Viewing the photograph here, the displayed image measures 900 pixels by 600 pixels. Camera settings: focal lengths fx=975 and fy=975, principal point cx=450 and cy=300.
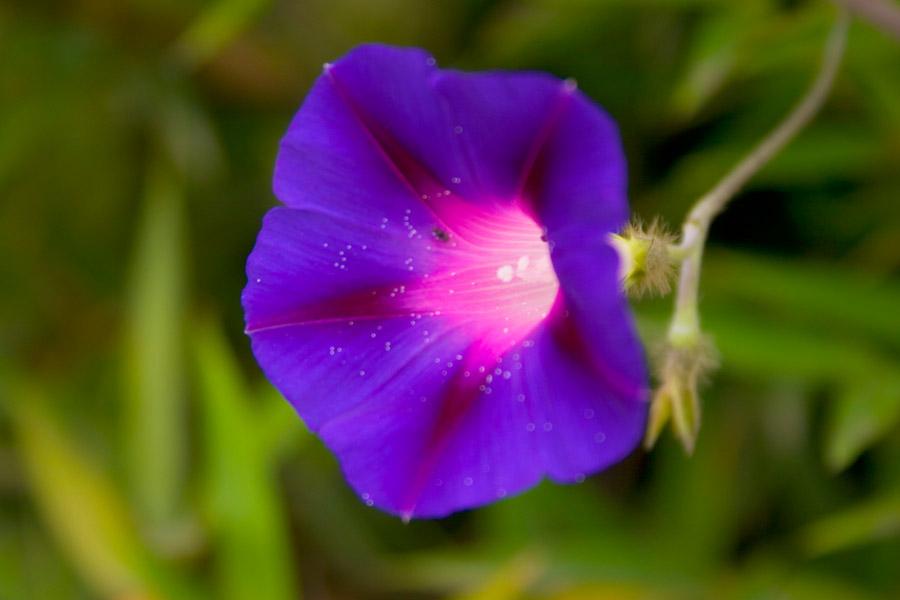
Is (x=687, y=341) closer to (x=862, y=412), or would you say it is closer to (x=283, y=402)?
(x=862, y=412)

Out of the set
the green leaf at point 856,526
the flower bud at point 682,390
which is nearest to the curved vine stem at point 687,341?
the flower bud at point 682,390

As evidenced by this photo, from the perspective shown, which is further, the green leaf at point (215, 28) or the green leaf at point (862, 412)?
the green leaf at point (215, 28)

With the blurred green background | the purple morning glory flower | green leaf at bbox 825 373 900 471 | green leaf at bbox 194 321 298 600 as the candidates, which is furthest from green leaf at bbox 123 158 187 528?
green leaf at bbox 825 373 900 471

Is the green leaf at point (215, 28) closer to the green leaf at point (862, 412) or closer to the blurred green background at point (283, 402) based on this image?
the blurred green background at point (283, 402)

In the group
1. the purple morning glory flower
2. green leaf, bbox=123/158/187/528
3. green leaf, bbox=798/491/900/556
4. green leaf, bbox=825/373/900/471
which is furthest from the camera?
green leaf, bbox=123/158/187/528

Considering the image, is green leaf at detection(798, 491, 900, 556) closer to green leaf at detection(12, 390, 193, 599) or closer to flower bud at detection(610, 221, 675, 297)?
flower bud at detection(610, 221, 675, 297)
